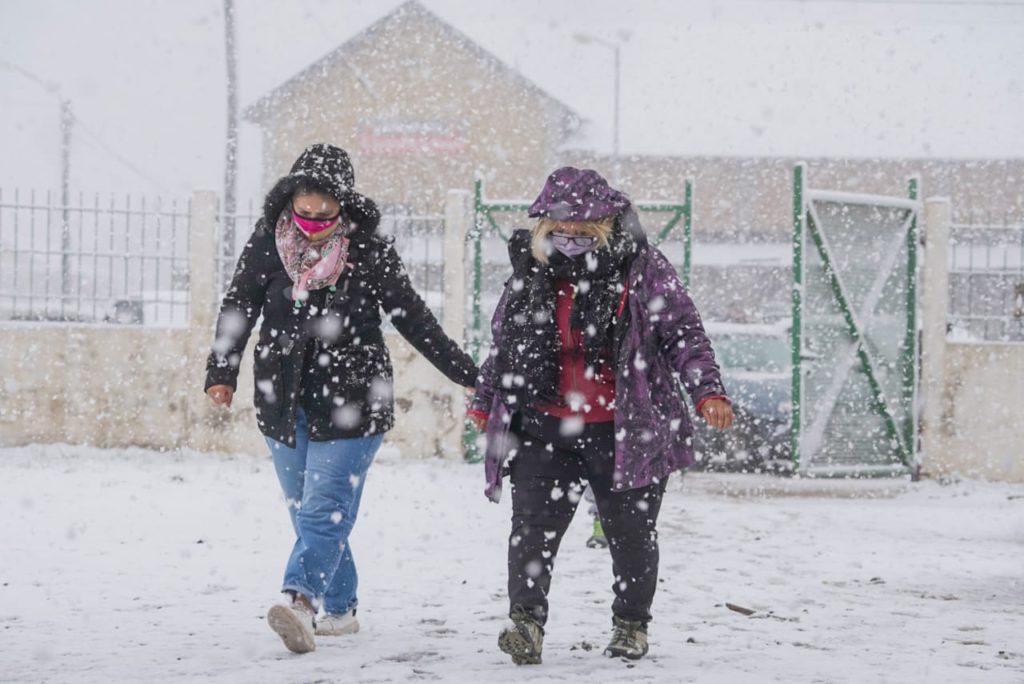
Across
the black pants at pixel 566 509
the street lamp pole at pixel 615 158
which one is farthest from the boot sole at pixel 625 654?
the street lamp pole at pixel 615 158

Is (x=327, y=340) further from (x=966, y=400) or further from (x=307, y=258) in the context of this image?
(x=966, y=400)

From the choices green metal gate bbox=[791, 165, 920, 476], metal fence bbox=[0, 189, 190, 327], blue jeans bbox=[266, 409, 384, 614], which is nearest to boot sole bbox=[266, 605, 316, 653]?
blue jeans bbox=[266, 409, 384, 614]

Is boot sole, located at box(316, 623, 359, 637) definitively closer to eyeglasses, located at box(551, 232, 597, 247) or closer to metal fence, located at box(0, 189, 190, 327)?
eyeglasses, located at box(551, 232, 597, 247)

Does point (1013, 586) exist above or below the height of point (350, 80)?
below

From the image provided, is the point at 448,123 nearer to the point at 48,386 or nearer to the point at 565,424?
the point at 48,386

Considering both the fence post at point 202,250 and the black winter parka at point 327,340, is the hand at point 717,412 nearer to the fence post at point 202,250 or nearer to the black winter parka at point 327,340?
the black winter parka at point 327,340

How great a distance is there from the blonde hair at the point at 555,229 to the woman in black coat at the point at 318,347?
0.59 metres

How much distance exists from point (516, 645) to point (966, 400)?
23.7 ft

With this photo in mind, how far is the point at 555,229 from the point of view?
4059 millimetres

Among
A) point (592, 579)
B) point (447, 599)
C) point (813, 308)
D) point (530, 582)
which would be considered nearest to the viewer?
point (530, 582)

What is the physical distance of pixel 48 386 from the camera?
1026 centimetres

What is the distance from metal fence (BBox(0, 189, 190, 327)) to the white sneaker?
6.37 m

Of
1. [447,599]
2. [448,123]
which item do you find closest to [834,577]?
[447,599]

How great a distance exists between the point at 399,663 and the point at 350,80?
99.1 ft
